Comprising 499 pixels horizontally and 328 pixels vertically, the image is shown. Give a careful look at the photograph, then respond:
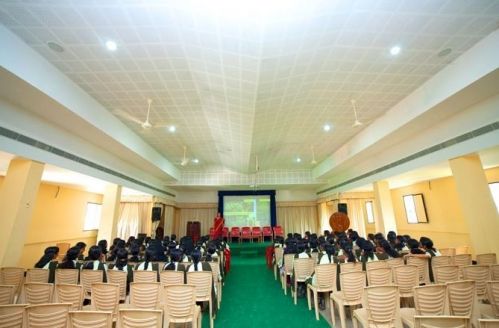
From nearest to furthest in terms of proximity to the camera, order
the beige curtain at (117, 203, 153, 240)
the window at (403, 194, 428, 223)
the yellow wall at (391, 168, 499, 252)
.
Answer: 1. the yellow wall at (391, 168, 499, 252)
2. the window at (403, 194, 428, 223)
3. the beige curtain at (117, 203, 153, 240)

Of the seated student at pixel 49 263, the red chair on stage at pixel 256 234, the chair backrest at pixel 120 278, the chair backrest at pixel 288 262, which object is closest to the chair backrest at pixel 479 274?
the chair backrest at pixel 288 262

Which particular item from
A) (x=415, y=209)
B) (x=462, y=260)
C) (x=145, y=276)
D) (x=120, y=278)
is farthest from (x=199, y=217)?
(x=462, y=260)

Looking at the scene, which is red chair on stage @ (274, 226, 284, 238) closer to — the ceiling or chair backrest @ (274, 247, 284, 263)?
chair backrest @ (274, 247, 284, 263)

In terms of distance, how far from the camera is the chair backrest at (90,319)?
1997 millimetres

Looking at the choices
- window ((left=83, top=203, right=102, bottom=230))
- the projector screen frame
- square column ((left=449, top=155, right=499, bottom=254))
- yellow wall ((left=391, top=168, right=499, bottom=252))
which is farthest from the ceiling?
the projector screen frame

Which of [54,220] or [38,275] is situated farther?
[54,220]

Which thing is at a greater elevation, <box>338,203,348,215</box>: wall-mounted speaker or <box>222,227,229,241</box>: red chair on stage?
<box>338,203,348,215</box>: wall-mounted speaker

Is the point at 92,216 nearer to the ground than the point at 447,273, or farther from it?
farther from it

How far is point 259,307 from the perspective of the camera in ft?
14.8

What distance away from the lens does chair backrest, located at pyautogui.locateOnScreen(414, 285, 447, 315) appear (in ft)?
7.87

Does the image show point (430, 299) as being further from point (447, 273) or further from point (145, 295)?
point (145, 295)

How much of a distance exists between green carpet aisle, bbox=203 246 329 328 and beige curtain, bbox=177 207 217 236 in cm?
865

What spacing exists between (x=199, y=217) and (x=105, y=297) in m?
12.7

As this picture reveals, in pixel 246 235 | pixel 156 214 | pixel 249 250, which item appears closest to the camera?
pixel 156 214
